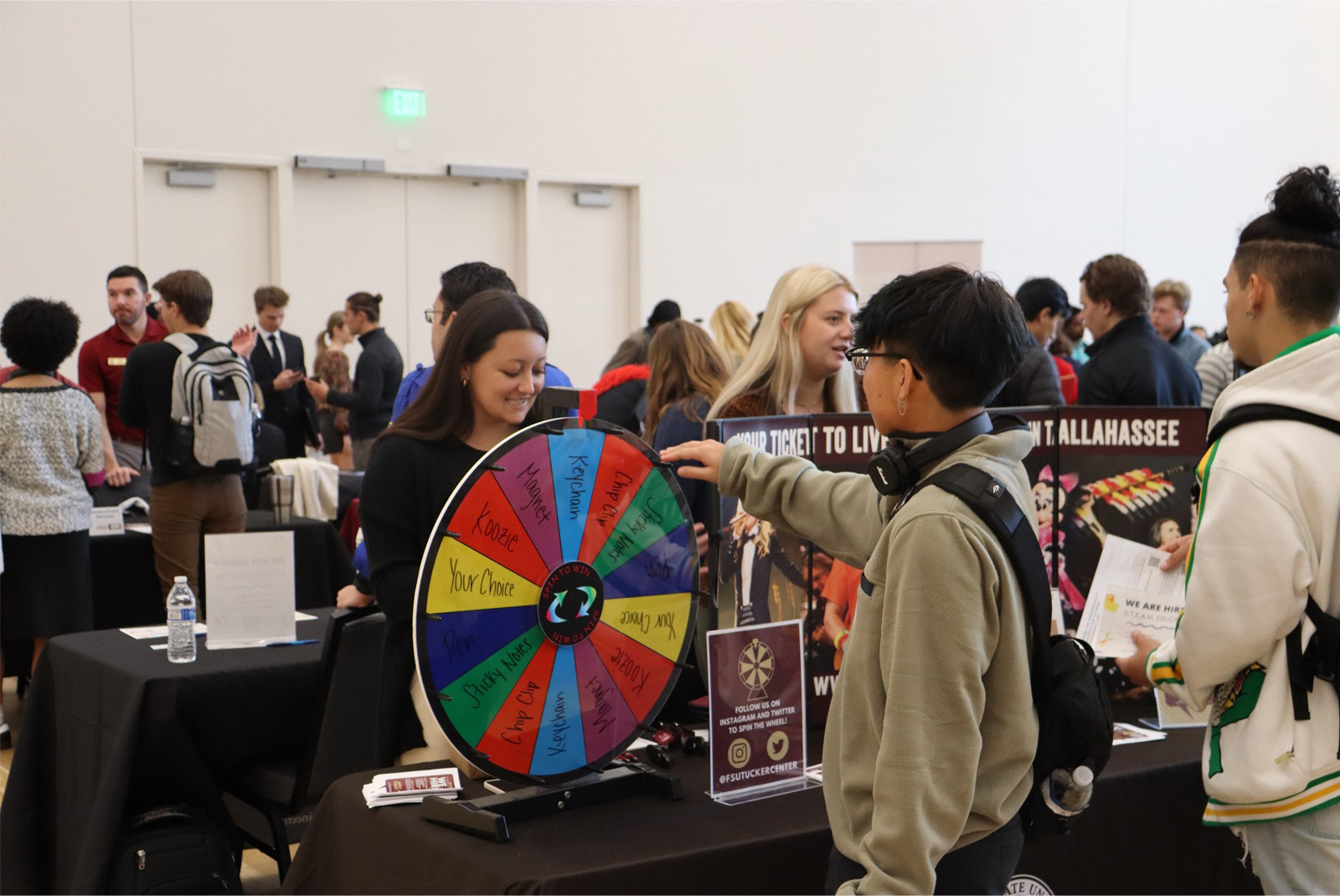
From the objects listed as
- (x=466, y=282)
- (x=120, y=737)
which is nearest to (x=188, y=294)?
(x=466, y=282)

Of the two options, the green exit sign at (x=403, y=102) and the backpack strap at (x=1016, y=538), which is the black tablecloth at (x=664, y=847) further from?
the green exit sign at (x=403, y=102)

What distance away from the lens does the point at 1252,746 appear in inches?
71.3

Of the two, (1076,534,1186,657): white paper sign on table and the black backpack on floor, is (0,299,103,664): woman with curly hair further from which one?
(1076,534,1186,657): white paper sign on table

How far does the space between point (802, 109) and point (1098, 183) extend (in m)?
3.22

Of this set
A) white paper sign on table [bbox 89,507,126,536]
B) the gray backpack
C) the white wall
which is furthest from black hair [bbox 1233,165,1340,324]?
the white wall

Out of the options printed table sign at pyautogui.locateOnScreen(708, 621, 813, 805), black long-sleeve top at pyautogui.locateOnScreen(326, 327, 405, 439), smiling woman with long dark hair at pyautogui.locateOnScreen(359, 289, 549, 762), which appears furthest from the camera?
black long-sleeve top at pyautogui.locateOnScreen(326, 327, 405, 439)

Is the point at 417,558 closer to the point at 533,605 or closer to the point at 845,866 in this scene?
the point at 533,605

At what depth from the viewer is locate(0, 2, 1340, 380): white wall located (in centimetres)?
798

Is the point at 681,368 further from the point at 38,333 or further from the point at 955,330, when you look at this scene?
the point at 38,333

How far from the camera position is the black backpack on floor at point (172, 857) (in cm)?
278

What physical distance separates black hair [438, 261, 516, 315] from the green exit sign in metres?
5.69

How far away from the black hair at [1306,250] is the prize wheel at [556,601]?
961mm

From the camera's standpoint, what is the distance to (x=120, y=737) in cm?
293

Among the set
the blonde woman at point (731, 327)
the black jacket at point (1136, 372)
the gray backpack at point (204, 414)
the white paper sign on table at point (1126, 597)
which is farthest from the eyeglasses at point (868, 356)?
the blonde woman at point (731, 327)
